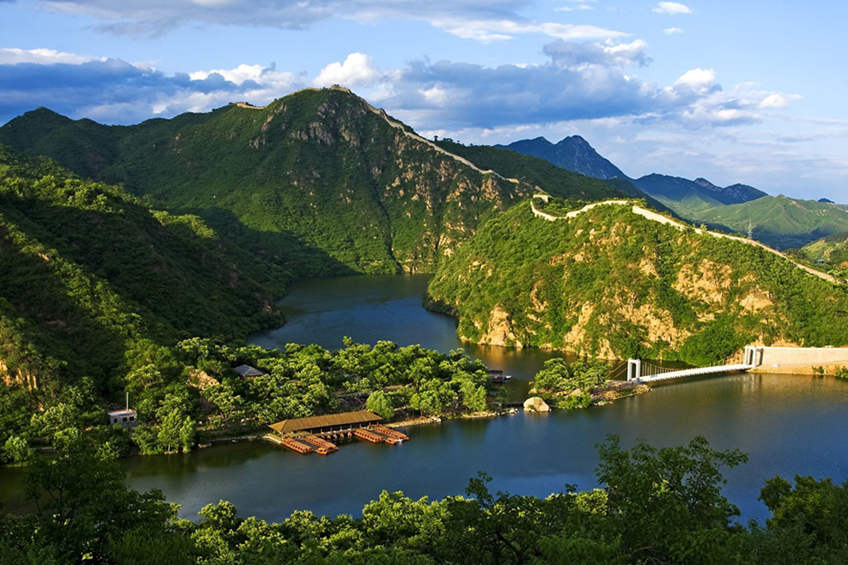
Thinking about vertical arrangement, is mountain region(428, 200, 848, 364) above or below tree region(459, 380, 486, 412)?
above

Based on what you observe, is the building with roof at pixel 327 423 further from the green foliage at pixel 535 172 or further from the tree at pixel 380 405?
the green foliage at pixel 535 172

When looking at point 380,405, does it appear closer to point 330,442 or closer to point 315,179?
point 330,442

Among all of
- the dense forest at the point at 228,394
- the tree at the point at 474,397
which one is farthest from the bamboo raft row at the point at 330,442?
the tree at the point at 474,397

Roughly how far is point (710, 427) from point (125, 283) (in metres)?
52.8

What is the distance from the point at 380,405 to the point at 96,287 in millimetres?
25723

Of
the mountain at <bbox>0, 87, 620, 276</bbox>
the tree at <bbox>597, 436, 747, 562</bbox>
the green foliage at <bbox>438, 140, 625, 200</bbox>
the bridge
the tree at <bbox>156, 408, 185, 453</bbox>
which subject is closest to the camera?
the tree at <bbox>597, 436, 747, 562</bbox>

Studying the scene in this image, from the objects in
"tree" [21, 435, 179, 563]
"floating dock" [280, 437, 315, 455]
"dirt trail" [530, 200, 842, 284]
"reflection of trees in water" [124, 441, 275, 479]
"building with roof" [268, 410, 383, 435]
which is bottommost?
"reflection of trees in water" [124, 441, 275, 479]

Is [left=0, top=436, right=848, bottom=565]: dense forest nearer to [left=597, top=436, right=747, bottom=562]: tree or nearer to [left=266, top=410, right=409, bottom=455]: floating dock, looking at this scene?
[left=597, top=436, right=747, bottom=562]: tree

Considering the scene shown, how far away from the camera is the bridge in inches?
2808

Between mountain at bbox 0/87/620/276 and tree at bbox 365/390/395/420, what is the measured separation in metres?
91.5

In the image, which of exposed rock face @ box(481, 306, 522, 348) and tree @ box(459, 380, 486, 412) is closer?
tree @ box(459, 380, 486, 412)

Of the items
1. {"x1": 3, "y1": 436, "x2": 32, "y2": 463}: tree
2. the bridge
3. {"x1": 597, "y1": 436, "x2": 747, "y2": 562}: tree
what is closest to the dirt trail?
the bridge

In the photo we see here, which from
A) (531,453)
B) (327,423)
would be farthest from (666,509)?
(327,423)

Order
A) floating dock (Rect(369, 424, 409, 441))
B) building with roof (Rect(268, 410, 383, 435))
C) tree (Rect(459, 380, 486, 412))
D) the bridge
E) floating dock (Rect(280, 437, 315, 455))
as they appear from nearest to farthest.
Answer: floating dock (Rect(280, 437, 315, 455))
building with roof (Rect(268, 410, 383, 435))
floating dock (Rect(369, 424, 409, 441))
tree (Rect(459, 380, 486, 412))
the bridge
